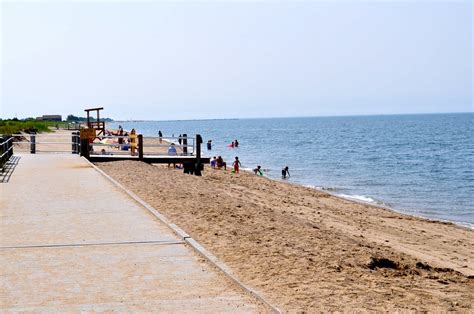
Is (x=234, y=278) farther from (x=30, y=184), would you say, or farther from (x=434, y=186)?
(x=434, y=186)

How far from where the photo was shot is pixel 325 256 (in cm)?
884

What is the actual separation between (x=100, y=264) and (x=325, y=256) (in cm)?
292

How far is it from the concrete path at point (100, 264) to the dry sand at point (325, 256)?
0.54m

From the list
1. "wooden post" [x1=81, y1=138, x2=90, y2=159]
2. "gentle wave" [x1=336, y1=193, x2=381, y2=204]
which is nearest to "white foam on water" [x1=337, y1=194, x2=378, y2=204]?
"gentle wave" [x1=336, y1=193, x2=381, y2=204]

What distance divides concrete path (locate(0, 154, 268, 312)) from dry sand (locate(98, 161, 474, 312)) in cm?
54

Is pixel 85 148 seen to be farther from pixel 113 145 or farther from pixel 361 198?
pixel 361 198

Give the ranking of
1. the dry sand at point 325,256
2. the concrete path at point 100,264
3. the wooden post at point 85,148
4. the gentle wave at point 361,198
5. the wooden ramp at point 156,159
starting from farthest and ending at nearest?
the wooden post at point 85,148
the gentle wave at point 361,198
the wooden ramp at point 156,159
the dry sand at point 325,256
the concrete path at point 100,264

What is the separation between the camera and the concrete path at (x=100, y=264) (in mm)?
6555

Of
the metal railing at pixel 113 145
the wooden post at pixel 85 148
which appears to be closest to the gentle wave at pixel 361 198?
the metal railing at pixel 113 145

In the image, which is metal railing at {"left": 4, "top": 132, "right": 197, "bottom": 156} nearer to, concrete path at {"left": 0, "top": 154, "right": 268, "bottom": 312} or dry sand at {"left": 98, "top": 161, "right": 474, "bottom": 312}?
dry sand at {"left": 98, "top": 161, "right": 474, "bottom": 312}

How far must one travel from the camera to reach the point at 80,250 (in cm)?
902

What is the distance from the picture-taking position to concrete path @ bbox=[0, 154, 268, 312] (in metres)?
6.55

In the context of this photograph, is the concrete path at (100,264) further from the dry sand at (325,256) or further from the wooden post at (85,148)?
the wooden post at (85,148)

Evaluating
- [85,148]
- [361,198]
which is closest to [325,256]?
[361,198]
